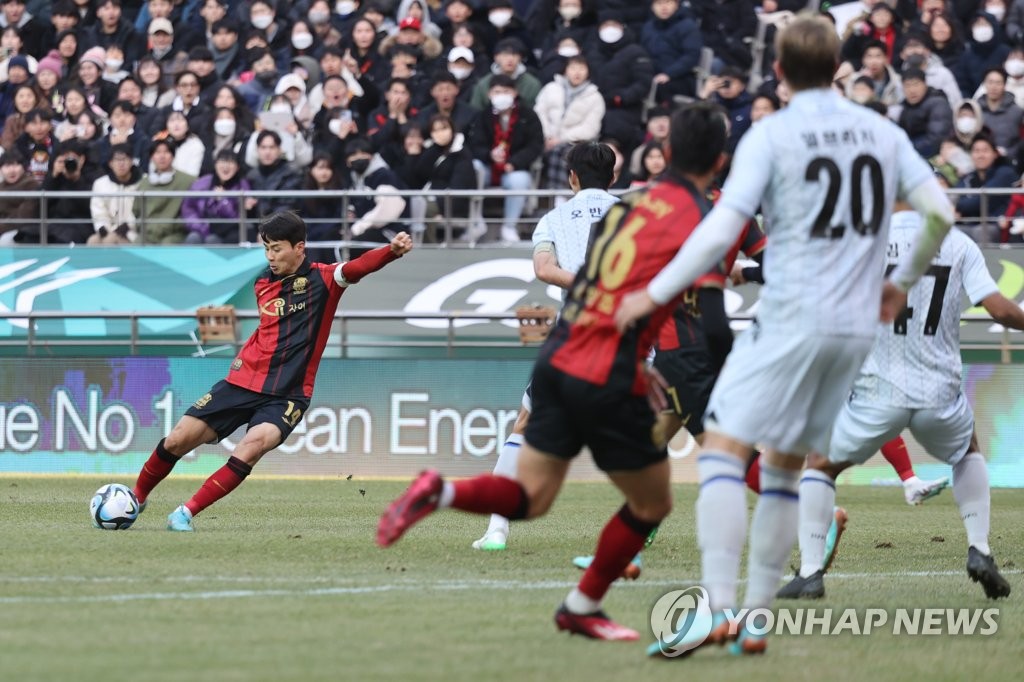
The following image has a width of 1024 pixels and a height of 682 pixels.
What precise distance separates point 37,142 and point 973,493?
14605 mm

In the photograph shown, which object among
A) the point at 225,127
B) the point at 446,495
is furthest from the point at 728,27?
the point at 446,495

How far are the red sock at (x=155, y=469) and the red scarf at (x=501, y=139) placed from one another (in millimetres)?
8360

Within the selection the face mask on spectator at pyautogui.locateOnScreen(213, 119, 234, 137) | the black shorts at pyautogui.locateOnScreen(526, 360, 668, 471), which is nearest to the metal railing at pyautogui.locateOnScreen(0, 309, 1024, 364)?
the face mask on spectator at pyautogui.locateOnScreen(213, 119, 234, 137)

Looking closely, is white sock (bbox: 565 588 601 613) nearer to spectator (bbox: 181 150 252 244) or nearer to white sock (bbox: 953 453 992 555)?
white sock (bbox: 953 453 992 555)

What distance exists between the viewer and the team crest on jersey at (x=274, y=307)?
35.9 feet

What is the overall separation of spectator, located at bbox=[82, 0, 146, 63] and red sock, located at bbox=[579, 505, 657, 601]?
17.4 m

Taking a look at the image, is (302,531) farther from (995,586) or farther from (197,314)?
(197,314)

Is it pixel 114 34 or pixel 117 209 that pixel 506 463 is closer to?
pixel 117 209

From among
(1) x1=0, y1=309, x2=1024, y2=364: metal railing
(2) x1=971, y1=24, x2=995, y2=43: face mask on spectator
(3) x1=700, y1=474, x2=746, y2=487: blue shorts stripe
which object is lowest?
(1) x1=0, y1=309, x2=1024, y2=364: metal railing

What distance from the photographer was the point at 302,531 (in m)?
10.8

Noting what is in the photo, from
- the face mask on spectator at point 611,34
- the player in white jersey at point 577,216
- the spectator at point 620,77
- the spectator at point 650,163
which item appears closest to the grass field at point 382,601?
the player in white jersey at point 577,216

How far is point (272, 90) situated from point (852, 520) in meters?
10.9

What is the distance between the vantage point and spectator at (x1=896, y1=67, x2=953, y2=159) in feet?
59.5

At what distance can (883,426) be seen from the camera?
27.0ft
